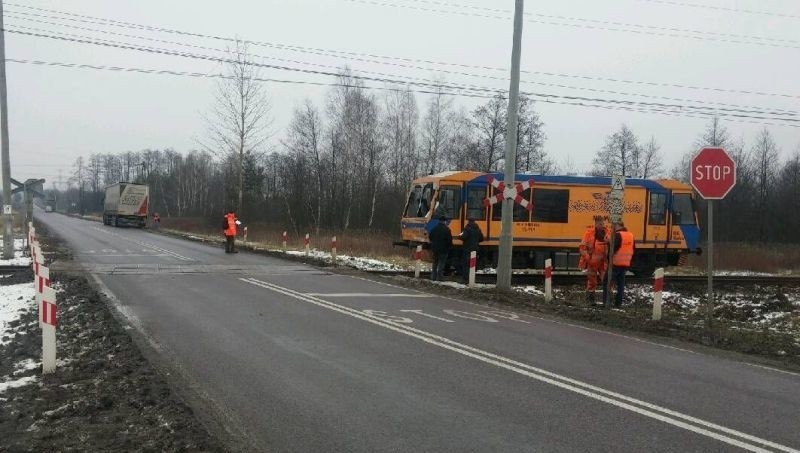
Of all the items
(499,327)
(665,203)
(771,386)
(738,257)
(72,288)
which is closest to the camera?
(771,386)

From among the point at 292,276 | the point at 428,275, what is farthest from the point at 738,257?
the point at 292,276

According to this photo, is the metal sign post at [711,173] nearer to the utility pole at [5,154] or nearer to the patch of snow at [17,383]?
the patch of snow at [17,383]

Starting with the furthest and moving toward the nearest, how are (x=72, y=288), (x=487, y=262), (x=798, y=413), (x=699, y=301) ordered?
(x=487, y=262) < (x=699, y=301) < (x=72, y=288) < (x=798, y=413)

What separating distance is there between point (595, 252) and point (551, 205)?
756 centimetres

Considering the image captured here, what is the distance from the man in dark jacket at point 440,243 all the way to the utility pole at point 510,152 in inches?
95.8

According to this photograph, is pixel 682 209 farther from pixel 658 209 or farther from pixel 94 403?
pixel 94 403

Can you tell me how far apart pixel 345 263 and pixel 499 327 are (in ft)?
44.5

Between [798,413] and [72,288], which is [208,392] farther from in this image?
[72,288]

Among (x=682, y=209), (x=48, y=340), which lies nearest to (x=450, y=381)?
(x=48, y=340)

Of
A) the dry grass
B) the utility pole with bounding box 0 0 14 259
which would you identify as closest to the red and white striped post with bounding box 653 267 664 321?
the utility pole with bounding box 0 0 14 259

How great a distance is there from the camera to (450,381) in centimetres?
683

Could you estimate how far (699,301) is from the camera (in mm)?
17266

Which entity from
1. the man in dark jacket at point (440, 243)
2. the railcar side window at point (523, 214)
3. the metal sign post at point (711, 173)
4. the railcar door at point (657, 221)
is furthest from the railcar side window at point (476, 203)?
the metal sign post at point (711, 173)

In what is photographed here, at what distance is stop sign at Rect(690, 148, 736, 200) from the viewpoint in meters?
11.1
